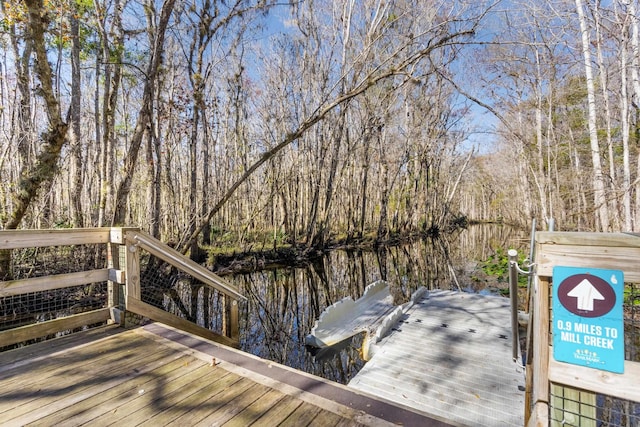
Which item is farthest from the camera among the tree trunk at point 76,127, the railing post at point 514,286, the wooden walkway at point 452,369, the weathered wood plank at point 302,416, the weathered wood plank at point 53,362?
the tree trunk at point 76,127

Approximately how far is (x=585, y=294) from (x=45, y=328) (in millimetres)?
4345

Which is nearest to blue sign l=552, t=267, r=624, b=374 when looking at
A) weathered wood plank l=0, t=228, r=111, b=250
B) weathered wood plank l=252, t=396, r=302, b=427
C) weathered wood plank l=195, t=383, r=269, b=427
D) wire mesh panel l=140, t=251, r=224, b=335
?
weathered wood plank l=252, t=396, r=302, b=427

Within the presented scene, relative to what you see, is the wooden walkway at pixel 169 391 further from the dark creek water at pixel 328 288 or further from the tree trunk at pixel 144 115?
the tree trunk at pixel 144 115

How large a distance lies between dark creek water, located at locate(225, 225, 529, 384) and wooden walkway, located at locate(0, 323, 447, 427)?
2.70m

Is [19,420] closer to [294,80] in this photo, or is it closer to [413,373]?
[413,373]

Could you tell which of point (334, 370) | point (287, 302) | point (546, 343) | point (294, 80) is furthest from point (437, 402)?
point (294, 80)

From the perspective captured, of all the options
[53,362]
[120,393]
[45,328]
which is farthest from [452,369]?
[45,328]

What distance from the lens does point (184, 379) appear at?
2457mm

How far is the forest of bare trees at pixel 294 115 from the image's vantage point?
22.2 ft

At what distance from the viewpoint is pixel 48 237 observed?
3.04 meters

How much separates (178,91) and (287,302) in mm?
7725

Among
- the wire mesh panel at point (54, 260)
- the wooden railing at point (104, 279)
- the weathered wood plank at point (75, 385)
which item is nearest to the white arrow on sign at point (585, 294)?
the weathered wood plank at point (75, 385)

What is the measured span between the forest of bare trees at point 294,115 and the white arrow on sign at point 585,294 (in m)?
4.12

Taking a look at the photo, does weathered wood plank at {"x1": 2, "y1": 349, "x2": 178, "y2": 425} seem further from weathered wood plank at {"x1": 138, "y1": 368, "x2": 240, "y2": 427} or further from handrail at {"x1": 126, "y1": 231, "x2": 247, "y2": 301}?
handrail at {"x1": 126, "y1": 231, "x2": 247, "y2": 301}
